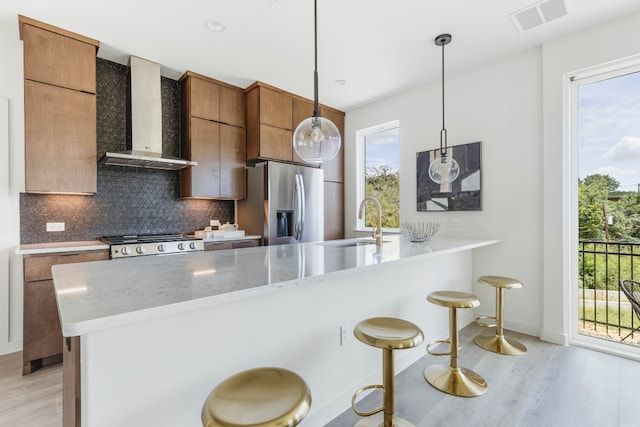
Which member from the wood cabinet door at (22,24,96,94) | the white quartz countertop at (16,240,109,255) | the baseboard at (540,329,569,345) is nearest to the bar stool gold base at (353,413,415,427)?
the baseboard at (540,329,569,345)

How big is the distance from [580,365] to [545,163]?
174 centimetres

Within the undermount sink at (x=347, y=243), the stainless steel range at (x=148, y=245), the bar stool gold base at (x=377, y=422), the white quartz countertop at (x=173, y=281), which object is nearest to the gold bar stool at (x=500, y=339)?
the undermount sink at (x=347, y=243)

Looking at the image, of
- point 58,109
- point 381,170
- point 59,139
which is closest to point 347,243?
point 381,170

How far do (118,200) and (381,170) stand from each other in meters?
3.41

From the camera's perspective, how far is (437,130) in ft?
12.5

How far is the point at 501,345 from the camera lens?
2676mm

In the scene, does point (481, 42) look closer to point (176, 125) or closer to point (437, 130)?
point (437, 130)

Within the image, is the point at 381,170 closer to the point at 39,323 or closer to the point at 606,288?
the point at 606,288

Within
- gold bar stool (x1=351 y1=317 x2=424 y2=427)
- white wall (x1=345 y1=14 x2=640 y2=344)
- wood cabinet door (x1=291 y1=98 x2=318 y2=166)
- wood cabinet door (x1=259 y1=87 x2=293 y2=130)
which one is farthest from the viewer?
wood cabinet door (x1=291 y1=98 x2=318 y2=166)

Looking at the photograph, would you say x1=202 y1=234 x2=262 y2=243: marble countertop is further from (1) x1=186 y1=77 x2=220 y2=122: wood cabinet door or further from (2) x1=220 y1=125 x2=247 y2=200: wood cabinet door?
(1) x1=186 y1=77 x2=220 y2=122: wood cabinet door

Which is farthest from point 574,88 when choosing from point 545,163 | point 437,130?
point 437,130

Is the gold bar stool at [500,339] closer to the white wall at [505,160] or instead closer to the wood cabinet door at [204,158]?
the white wall at [505,160]

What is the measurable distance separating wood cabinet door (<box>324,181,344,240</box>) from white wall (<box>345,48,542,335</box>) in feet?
4.63

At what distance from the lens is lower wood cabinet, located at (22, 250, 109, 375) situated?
2393mm
